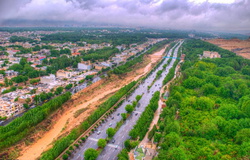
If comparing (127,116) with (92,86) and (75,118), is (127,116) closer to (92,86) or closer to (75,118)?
(75,118)

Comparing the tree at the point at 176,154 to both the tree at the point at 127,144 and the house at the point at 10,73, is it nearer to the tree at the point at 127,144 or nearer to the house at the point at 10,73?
the tree at the point at 127,144

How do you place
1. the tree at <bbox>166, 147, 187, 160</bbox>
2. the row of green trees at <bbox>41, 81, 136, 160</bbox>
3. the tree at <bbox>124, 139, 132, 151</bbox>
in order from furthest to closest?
the tree at <bbox>124, 139, 132, 151</bbox> → the row of green trees at <bbox>41, 81, 136, 160</bbox> → the tree at <bbox>166, 147, 187, 160</bbox>

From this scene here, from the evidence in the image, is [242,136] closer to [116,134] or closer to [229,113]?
[229,113]

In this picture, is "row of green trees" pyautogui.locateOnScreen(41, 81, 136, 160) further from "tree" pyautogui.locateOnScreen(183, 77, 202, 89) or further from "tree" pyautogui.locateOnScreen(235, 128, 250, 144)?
"tree" pyautogui.locateOnScreen(235, 128, 250, 144)

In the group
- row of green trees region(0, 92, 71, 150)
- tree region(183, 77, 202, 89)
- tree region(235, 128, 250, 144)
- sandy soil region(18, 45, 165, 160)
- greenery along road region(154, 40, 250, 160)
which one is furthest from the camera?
tree region(183, 77, 202, 89)

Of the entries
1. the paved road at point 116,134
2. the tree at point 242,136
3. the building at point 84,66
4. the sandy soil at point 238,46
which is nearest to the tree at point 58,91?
the paved road at point 116,134

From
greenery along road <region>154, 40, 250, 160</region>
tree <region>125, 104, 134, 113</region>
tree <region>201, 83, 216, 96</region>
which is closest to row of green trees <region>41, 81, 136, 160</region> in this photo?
tree <region>125, 104, 134, 113</region>

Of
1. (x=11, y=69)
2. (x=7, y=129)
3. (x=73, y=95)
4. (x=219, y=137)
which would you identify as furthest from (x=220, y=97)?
(x=11, y=69)
